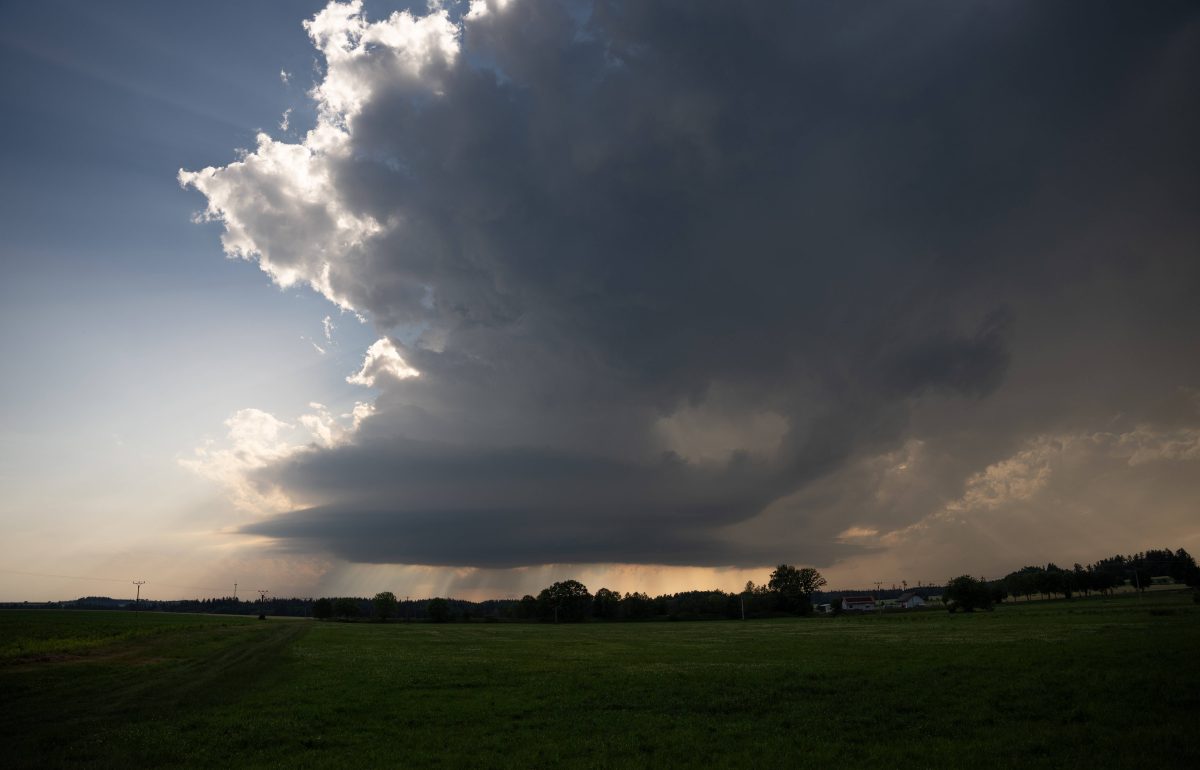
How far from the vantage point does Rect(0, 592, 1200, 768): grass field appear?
773 inches

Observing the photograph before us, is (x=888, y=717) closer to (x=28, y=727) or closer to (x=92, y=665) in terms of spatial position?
(x=28, y=727)

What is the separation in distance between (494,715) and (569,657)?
25.9m

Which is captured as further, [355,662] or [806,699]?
[355,662]

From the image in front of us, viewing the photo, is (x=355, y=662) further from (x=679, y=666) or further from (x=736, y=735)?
(x=736, y=735)

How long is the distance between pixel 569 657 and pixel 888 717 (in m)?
31.4

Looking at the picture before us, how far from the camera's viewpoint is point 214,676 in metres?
38.4

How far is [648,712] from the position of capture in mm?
26328

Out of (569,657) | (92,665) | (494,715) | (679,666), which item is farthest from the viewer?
(569,657)

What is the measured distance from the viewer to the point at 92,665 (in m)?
44.2

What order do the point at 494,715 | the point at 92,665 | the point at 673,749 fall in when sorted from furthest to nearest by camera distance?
the point at 92,665
the point at 494,715
the point at 673,749

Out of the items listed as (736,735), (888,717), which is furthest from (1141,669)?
(736,735)

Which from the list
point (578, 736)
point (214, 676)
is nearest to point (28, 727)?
point (214, 676)

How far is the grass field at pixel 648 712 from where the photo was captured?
64.4 ft

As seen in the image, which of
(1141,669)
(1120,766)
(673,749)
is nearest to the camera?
(1120,766)
